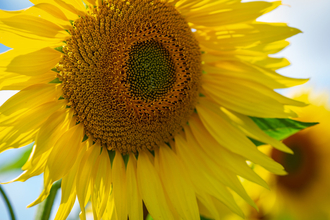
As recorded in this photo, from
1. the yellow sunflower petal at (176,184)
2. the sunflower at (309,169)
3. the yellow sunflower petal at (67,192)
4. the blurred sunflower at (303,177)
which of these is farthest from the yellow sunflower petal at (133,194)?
the sunflower at (309,169)

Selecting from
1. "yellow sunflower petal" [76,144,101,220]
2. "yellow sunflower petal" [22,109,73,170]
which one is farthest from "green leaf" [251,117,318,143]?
"yellow sunflower petal" [22,109,73,170]

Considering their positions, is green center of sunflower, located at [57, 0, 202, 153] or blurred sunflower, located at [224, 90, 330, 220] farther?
blurred sunflower, located at [224, 90, 330, 220]

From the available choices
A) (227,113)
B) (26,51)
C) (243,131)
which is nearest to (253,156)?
(243,131)

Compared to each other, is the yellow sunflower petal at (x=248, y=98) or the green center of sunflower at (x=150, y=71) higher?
the green center of sunflower at (x=150, y=71)

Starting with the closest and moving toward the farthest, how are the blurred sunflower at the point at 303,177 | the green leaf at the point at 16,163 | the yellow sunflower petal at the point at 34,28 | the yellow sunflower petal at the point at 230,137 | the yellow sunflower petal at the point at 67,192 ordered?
1. the yellow sunflower petal at the point at 34,28
2. the yellow sunflower petal at the point at 67,192
3. the yellow sunflower petal at the point at 230,137
4. the green leaf at the point at 16,163
5. the blurred sunflower at the point at 303,177

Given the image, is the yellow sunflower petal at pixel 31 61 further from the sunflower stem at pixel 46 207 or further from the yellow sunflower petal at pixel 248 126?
the yellow sunflower petal at pixel 248 126

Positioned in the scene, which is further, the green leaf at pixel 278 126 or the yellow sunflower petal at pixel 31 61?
the green leaf at pixel 278 126

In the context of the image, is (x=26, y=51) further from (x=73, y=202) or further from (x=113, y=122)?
(x=73, y=202)

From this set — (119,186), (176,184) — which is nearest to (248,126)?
(176,184)

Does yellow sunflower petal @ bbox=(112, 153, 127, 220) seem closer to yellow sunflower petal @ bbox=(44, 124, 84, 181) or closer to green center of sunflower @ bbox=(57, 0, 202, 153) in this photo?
green center of sunflower @ bbox=(57, 0, 202, 153)
